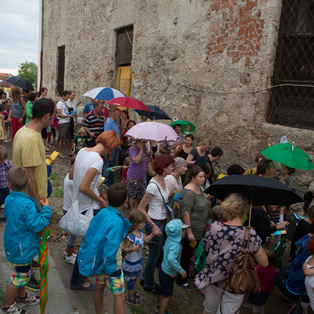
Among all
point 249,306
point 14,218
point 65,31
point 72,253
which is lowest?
point 249,306

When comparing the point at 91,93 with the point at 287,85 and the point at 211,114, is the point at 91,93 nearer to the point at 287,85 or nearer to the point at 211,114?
the point at 211,114

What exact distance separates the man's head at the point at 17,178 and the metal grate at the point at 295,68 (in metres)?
4.73

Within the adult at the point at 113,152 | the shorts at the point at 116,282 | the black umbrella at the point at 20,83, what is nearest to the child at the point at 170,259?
the shorts at the point at 116,282

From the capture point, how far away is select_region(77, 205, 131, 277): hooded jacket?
2.62 m

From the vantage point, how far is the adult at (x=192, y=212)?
12.2 feet

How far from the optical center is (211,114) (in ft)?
22.7

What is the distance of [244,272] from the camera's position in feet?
8.32

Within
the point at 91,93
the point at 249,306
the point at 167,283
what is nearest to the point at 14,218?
the point at 167,283

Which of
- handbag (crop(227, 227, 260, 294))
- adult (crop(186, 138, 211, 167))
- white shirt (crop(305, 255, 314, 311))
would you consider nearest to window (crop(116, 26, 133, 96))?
adult (crop(186, 138, 211, 167))

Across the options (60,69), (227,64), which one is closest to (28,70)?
(60,69)

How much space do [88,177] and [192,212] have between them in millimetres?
1400

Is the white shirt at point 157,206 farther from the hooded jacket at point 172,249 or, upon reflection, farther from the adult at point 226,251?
the adult at point 226,251

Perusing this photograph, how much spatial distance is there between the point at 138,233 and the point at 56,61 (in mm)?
14391

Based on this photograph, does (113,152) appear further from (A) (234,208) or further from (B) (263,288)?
(A) (234,208)
